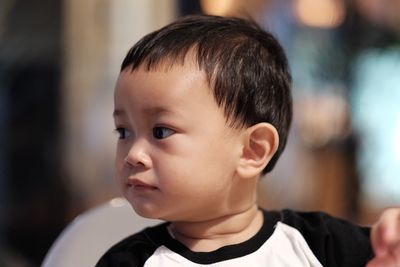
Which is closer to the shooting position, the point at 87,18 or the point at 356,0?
the point at 87,18

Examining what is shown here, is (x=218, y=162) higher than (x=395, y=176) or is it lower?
higher

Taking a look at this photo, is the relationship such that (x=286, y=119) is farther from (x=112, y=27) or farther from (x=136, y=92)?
(x=112, y=27)

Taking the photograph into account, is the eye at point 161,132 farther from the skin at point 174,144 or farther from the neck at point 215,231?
the neck at point 215,231

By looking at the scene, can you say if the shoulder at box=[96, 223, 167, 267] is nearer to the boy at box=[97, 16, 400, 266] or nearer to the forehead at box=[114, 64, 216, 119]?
the boy at box=[97, 16, 400, 266]

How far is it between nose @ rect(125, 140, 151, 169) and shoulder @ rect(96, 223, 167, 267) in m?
0.10

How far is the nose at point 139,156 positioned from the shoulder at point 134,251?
10 centimetres

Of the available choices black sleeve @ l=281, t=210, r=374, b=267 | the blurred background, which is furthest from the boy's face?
the blurred background

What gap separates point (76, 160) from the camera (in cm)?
234

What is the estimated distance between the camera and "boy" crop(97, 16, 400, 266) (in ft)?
2.38

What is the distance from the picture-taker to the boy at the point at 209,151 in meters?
0.73

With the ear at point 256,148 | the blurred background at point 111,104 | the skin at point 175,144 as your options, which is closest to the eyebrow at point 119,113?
the skin at point 175,144

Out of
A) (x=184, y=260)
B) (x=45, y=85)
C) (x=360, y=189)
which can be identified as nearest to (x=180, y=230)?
(x=184, y=260)

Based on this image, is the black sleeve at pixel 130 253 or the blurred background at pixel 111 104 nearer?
the black sleeve at pixel 130 253

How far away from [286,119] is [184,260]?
21cm
